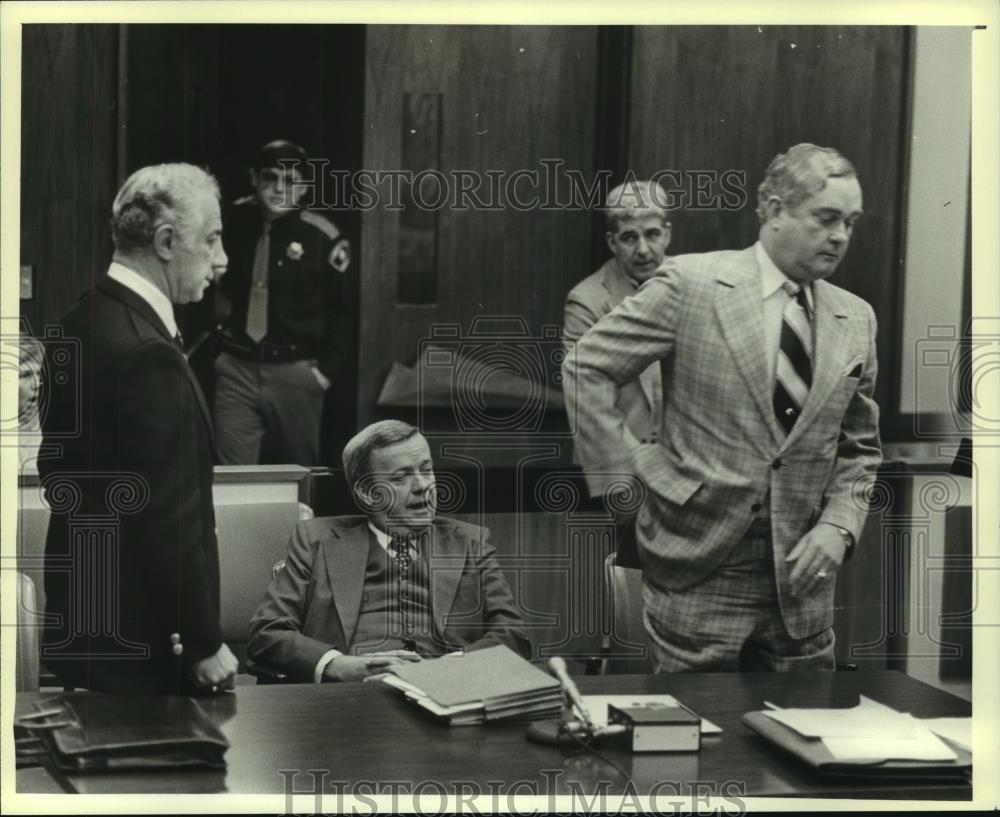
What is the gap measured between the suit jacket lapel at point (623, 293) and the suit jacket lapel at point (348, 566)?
76 cm

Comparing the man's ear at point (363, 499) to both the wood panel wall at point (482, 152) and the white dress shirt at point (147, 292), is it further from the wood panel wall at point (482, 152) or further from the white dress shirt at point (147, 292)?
the white dress shirt at point (147, 292)

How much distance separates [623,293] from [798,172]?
20.5 inches

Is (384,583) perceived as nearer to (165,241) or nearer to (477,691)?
(477,691)

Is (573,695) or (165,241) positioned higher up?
(165,241)

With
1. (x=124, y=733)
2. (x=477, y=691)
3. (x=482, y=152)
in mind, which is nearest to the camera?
(x=477, y=691)

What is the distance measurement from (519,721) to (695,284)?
3.86 feet

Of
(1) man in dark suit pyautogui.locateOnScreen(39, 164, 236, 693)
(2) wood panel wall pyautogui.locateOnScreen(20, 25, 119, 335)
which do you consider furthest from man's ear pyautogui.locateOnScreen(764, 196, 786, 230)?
(2) wood panel wall pyautogui.locateOnScreen(20, 25, 119, 335)

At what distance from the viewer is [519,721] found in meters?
2.74

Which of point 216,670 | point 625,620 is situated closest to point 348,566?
point 216,670

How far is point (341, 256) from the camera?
3.30m

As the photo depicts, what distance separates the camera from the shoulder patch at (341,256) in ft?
10.8

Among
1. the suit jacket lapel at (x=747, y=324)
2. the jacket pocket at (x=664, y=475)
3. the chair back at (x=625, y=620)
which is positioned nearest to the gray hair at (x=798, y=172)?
the suit jacket lapel at (x=747, y=324)

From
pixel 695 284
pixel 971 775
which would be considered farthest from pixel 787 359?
pixel 971 775

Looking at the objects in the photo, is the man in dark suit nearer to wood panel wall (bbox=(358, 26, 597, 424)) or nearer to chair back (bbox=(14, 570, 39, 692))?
chair back (bbox=(14, 570, 39, 692))
